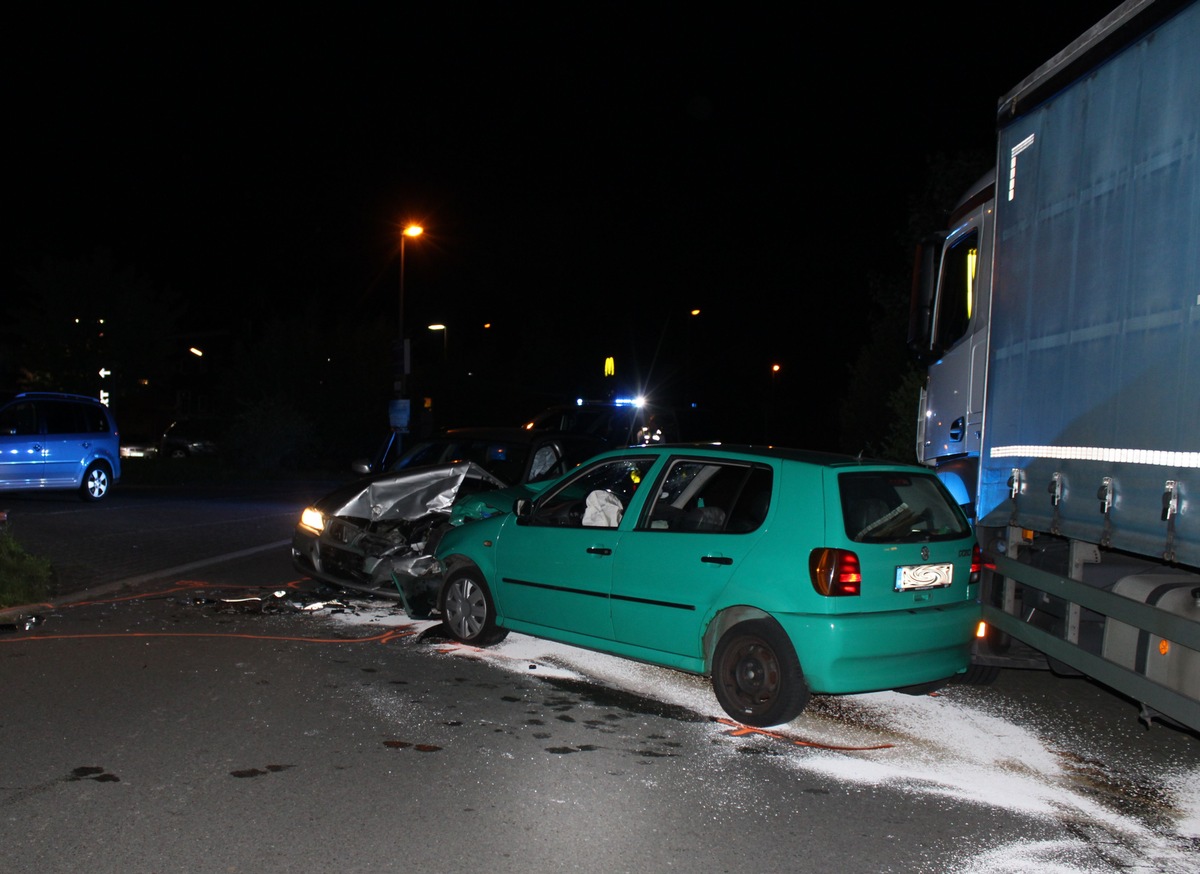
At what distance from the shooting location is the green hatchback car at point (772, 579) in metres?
5.66

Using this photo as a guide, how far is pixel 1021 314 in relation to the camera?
19.6 feet

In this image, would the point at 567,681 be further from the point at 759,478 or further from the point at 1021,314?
the point at 1021,314

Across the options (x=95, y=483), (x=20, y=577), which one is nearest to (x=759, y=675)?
(x=20, y=577)

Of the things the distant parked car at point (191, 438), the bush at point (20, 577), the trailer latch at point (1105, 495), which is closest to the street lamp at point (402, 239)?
the distant parked car at point (191, 438)

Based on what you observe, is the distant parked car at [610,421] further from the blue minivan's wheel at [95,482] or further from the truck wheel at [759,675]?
the truck wheel at [759,675]

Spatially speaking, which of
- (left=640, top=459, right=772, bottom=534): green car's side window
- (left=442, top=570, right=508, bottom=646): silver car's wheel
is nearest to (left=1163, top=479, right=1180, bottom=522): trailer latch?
(left=640, top=459, right=772, bottom=534): green car's side window

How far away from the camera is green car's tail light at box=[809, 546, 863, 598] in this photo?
5.62 metres

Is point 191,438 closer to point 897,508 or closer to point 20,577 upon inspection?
point 20,577

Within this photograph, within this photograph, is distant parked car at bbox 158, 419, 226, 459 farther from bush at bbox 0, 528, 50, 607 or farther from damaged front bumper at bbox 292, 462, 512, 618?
damaged front bumper at bbox 292, 462, 512, 618

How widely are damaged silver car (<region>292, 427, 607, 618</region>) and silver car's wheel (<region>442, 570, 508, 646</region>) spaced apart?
0.65m

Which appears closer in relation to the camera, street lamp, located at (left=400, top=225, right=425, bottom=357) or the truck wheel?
the truck wheel

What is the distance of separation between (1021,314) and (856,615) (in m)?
1.97

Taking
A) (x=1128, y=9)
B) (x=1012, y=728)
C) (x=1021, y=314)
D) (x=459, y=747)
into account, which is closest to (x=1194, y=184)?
(x=1128, y=9)

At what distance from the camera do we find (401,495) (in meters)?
9.57
